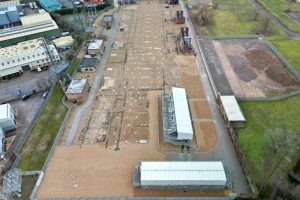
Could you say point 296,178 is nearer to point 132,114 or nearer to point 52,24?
point 132,114

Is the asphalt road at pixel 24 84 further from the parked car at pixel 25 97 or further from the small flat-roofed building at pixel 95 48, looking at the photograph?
the small flat-roofed building at pixel 95 48

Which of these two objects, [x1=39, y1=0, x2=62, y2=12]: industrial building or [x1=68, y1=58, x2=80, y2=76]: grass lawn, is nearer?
[x1=68, y1=58, x2=80, y2=76]: grass lawn

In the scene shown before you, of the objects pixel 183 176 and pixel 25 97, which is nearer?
pixel 183 176

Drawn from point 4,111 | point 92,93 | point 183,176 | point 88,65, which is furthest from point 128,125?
point 4,111

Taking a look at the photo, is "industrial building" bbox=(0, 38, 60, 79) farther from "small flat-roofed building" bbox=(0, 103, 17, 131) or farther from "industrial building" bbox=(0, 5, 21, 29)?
"industrial building" bbox=(0, 5, 21, 29)

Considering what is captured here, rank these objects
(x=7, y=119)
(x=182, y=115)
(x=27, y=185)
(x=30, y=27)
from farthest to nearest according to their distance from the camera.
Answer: (x=30, y=27), (x=7, y=119), (x=182, y=115), (x=27, y=185)

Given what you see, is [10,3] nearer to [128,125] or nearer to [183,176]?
[128,125]

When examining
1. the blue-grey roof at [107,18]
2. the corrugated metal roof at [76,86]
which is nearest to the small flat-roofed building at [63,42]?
the blue-grey roof at [107,18]

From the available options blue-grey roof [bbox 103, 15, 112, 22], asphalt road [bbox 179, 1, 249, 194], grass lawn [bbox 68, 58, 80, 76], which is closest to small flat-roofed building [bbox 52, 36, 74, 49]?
grass lawn [bbox 68, 58, 80, 76]
